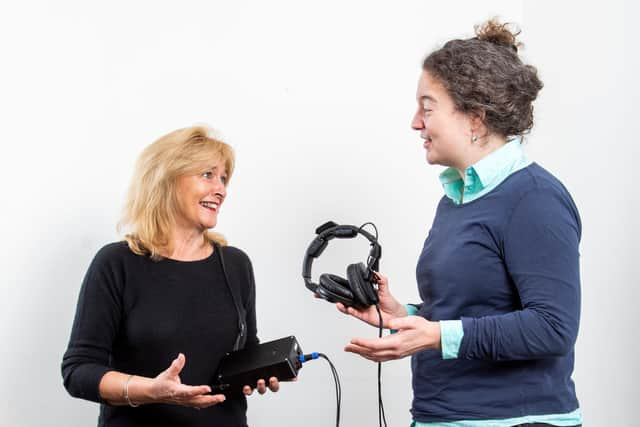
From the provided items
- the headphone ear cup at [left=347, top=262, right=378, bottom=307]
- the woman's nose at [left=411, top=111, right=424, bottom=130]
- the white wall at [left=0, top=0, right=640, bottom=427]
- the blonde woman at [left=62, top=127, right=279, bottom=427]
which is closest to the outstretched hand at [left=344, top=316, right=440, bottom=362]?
the headphone ear cup at [left=347, top=262, right=378, bottom=307]

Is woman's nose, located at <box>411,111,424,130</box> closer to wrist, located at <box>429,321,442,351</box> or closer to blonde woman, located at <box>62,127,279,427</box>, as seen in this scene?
wrist, located at <box>429,321,442,351</box>

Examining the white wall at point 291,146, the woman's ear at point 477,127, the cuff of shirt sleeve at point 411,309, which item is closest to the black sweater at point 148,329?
the white wall at point 291,146

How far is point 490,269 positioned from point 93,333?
0.89m

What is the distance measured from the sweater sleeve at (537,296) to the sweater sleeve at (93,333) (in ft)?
2.66

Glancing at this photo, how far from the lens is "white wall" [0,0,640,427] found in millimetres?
1760

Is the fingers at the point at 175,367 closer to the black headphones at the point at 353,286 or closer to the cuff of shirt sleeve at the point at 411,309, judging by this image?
the black headphones at the point at 353,286

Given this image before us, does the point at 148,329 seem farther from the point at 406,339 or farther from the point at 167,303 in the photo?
the point at 406,339

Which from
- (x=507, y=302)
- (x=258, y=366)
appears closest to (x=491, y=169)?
(x=507, y=302)

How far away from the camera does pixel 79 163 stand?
6.12 ft

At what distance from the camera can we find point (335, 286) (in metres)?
1.39

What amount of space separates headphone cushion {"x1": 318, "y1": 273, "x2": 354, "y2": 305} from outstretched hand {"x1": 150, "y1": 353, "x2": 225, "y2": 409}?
32cm

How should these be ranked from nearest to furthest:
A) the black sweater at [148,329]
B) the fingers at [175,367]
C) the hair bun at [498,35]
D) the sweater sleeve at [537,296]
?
the sweater sleeve at [537,296], the fingers at [175,367], the hair bun at [498,35], the black sweater at [148,329]

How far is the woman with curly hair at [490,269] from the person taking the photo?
45.9 inches
